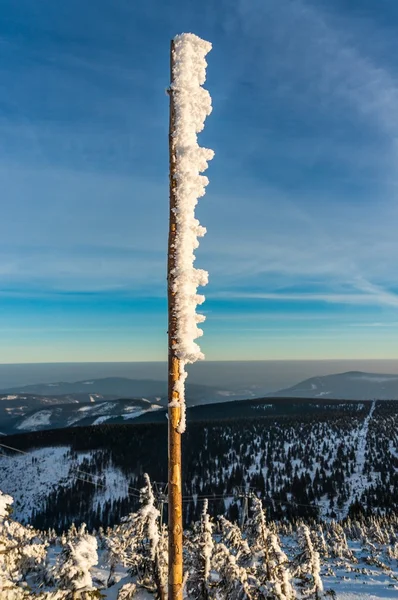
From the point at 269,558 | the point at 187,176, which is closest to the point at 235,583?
the point at 269,558

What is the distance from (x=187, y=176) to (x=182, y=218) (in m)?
0.68

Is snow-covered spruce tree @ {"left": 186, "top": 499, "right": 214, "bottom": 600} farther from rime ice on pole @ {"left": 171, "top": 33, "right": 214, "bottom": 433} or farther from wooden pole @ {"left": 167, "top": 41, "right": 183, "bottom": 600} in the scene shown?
rime ice on pole @ {"left": 171, "top": 33, "right": 214, "bottom": 433}

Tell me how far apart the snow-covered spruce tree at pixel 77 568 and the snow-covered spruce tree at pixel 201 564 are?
26.2 feet

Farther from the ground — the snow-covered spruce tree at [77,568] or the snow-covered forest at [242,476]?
the snow-covered spruce tree at [77,568]

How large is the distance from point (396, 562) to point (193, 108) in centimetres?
4858

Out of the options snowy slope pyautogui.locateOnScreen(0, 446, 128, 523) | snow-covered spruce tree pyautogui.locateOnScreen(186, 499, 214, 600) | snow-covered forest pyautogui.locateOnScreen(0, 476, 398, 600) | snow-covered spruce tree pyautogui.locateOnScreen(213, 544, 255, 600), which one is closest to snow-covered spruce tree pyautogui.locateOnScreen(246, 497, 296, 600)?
snow-covered forest pyautogui.locateOnScreen(0, 476, 398, 600)

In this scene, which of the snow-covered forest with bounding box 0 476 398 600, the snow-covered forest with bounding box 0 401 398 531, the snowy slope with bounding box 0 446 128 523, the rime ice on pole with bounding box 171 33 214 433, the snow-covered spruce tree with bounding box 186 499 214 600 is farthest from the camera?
the snowy slope with bounding box 0 446 128 523

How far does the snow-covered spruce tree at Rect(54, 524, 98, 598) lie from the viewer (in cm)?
991

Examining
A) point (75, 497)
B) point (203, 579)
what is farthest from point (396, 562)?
point (75, 497)

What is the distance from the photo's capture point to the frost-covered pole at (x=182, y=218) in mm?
6211

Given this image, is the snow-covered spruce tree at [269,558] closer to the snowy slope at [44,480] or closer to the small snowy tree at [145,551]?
the small snowy tree at [145,551]

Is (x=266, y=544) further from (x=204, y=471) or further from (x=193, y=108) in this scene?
(x=204, y=471)

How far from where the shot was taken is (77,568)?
10102 mm

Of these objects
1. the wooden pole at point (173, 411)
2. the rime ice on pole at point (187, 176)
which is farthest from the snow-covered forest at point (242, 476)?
the rime ice on pole at point (187, 176)
